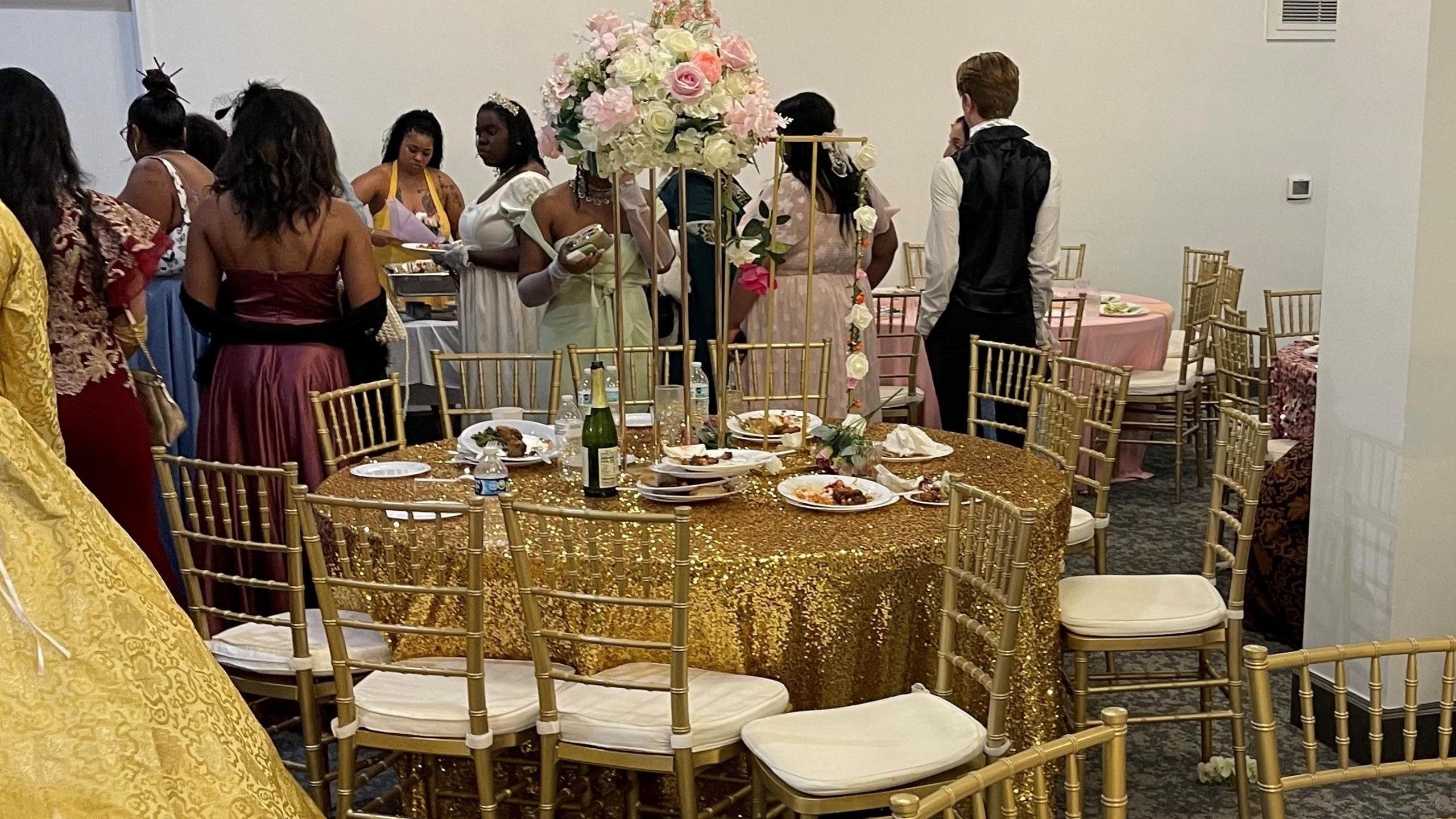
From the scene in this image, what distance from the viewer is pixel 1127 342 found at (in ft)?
19.1

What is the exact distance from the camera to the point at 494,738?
255 centimetres

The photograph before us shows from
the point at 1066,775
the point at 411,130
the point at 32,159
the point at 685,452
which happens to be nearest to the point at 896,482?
the point at 685,452

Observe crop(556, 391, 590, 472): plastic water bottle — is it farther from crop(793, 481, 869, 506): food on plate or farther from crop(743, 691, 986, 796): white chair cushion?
crop(743, 691, 986, 796): white chair cushion

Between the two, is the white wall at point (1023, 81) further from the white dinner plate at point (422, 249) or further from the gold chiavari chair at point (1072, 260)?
the white dinner plate at point (422, 249)

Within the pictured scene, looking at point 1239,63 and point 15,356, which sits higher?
point 1239,63

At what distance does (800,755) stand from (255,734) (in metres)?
0.86

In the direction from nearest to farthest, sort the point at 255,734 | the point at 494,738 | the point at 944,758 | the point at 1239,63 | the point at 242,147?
the point at 255,734
the point at 944,758
the point at 494,738
the point at 242,147
the point at 1239,63

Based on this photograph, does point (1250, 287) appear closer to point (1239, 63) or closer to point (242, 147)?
point (1239, 63)

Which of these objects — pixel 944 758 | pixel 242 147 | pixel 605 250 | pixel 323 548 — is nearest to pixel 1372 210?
pixel 944 758

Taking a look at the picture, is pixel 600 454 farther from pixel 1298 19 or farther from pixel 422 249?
pixel 1298 19

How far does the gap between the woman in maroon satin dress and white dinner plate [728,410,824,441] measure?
1.03 metres

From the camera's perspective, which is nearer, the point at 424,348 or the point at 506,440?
the point at 506,440

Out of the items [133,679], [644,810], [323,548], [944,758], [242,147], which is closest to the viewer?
[133,679]

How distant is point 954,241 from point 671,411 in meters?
1.61
